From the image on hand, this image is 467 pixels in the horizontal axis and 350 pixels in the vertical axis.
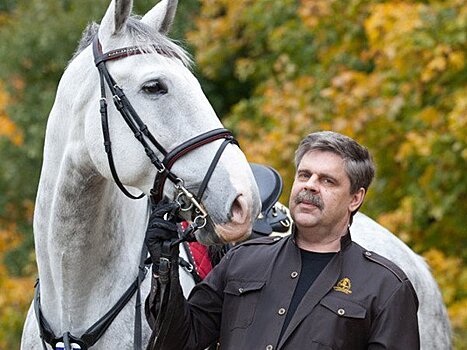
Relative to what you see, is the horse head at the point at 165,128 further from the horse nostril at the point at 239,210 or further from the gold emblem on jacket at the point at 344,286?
the gold emblem on jacket at the point at 344,286

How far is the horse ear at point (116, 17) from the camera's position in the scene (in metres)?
3.79

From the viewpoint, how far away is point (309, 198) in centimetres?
348

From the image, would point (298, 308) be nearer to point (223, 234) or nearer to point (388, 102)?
point (223, 234)

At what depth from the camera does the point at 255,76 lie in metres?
13.4

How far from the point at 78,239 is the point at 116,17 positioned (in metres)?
0.89

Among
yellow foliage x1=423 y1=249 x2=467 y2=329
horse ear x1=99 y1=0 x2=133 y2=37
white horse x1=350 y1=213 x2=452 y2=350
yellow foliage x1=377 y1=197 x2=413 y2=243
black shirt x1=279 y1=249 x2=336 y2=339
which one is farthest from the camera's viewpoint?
yellow foliage x1=377 y1=197 x2=413 y2=243

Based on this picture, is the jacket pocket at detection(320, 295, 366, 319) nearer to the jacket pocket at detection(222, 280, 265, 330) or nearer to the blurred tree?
the jacket pocket at detection(222, 280, 265, 330)

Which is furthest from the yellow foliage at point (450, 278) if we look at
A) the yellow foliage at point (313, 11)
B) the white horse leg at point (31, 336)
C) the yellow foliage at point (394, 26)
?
the white horse leg at point (31, 336)

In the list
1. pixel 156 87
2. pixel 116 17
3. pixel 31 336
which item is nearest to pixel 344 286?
pixel 156 87

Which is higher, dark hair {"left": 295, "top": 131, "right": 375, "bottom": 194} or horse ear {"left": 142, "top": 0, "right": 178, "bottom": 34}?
horse ear {"left": 142, "top": 0, "right": 178, "bottom": 34}

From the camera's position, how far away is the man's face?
3482 mm

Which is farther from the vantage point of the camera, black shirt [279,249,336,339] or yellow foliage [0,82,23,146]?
yellow foliage [0,82,23,146]

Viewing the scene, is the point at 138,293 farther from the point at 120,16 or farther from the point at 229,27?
the point at 229,27

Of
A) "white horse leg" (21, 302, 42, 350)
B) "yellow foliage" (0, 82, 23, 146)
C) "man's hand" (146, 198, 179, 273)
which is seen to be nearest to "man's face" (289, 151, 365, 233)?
"man's hand" (146, 198, 179, 273)
